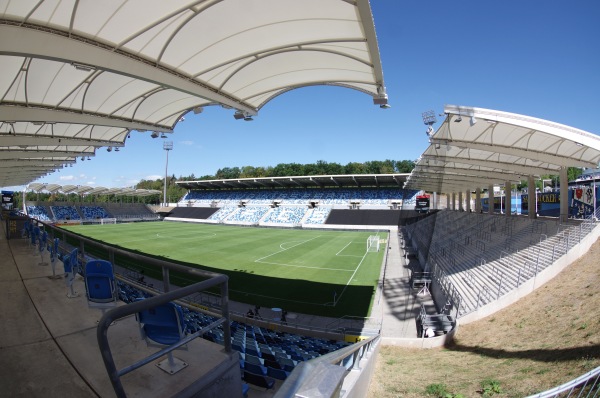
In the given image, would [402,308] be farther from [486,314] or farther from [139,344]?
[139,344]

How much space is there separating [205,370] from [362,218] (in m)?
55.0

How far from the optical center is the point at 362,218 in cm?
5619

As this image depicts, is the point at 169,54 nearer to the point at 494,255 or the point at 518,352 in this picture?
the point at 518,352

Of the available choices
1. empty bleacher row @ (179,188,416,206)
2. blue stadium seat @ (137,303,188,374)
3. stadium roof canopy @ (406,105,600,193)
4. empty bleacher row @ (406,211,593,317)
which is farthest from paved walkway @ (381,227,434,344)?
empty bleacher row @ (179,188,416,206)

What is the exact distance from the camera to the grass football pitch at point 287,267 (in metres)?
17.6

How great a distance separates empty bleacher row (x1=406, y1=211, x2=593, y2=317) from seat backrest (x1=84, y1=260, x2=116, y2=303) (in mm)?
13946

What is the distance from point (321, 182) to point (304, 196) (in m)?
5.04

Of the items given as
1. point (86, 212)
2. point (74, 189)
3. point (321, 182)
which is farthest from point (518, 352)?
point (86, 212)

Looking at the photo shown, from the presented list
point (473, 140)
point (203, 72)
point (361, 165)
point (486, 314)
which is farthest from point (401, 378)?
point (361, 165)

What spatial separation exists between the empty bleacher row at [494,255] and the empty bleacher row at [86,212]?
6664 cm

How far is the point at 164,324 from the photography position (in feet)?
8.92

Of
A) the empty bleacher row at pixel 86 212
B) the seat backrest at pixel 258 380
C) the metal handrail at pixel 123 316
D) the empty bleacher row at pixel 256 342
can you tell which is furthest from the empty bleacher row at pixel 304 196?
the metal handrail at pixel 123 316

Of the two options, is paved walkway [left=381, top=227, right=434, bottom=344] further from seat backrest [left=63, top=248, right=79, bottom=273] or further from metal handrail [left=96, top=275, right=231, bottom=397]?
metal handrail [left=96, top=275, right=231, bottom=397]

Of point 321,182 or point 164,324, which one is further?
point 321,182
